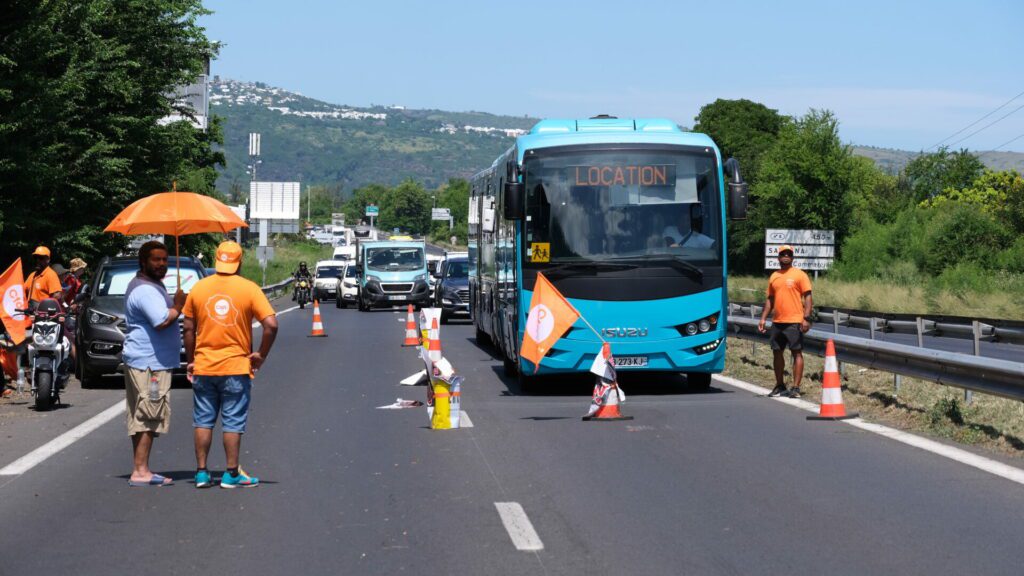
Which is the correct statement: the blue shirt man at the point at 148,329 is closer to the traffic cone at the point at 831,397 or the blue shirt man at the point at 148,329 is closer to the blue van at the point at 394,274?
the traffic cone at the point at 831,397

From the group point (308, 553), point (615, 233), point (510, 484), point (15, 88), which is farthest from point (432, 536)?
point (15, 88)

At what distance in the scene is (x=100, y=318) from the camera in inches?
725

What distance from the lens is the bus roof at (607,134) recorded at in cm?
1758

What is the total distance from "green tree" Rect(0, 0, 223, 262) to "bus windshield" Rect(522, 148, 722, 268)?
875 centimetres

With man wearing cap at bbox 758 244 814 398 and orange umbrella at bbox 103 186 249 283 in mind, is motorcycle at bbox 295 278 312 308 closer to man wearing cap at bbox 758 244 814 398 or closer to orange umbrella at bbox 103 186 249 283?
orange umbrella at bbox 103 186 249 283

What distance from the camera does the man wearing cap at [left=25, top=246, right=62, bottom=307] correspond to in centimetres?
1697

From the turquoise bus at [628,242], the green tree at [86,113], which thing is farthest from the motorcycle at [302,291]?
the turquoise bus at [628,242]

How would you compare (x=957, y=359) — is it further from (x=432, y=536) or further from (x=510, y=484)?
(x=432, y=536)

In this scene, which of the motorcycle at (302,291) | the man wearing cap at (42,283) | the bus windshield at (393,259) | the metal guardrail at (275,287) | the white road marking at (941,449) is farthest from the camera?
the metal guardrail at (275,287)

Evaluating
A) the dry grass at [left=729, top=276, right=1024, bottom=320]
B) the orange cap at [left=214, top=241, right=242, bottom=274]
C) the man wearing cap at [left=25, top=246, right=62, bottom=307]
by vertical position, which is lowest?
the dry grass at [left=729, top=276, right=1024, bottom=320]

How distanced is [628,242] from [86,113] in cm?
1545

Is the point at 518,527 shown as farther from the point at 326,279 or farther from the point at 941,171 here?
the point at 941,171

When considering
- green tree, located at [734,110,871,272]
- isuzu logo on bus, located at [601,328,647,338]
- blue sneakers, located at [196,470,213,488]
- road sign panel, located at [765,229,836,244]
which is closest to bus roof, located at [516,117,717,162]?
isuzu logo on bus, located at [601,328,647,338]

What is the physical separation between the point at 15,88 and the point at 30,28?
0.98 m
